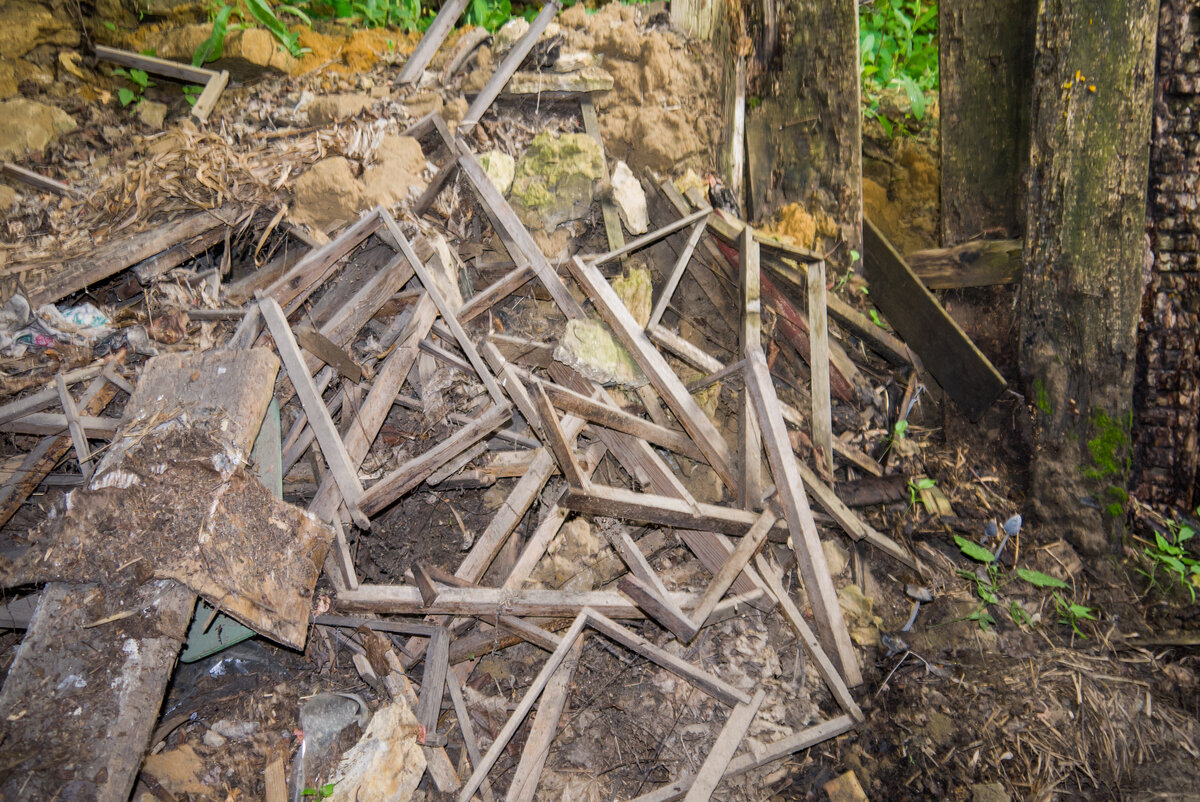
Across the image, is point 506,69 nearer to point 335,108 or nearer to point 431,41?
point 431,41

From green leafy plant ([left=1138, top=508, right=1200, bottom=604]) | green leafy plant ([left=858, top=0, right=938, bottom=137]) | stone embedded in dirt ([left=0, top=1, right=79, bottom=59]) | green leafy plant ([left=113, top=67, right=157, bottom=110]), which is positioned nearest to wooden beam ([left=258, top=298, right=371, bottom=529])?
green leafy plant ([left=113, top=67, right=157, bottom=110])

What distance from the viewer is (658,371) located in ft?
12.1

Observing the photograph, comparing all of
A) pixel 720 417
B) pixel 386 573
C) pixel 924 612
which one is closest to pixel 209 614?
pixel 386 573

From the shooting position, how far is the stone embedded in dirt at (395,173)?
3.93 m

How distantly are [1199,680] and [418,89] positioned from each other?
5.51 m

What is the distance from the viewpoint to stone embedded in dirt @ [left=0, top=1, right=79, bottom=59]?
429 cm

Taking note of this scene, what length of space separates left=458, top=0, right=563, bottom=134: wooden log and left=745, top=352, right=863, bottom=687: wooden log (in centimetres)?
237

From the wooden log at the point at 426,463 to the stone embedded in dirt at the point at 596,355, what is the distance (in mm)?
478

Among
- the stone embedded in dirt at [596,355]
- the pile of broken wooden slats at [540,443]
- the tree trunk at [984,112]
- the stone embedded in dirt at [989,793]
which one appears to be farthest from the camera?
the tree trunk at [984,112]

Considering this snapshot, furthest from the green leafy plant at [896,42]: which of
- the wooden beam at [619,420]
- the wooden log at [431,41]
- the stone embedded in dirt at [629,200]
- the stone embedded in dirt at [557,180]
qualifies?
the wooden beam at [619,420]

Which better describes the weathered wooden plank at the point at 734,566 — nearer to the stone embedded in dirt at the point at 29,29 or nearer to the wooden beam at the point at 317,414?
Result: the wooden beam at the point at 317,414

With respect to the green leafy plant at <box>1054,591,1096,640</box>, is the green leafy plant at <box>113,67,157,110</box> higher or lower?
higher

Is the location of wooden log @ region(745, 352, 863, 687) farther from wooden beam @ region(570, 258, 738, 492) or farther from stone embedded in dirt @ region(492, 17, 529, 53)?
stone embedded in dirt @ region(492, 17, 529, 53)

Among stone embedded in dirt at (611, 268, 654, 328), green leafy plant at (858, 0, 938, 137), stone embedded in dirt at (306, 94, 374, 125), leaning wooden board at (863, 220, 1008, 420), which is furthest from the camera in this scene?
green leafy plant at (858, 0, 938, 137)
